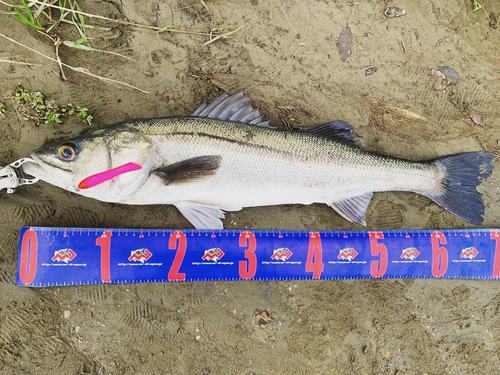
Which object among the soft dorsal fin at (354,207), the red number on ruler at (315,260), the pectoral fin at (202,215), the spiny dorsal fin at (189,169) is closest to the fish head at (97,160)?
the spiny dorsal fin at (189,169)

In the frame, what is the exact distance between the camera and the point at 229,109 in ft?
9.48

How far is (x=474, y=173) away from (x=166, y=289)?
342cm

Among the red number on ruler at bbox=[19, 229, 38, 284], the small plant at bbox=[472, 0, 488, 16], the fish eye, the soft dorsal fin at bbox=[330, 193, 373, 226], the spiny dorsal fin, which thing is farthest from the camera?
the small plant at bbox=[472, 0, 488, 16]

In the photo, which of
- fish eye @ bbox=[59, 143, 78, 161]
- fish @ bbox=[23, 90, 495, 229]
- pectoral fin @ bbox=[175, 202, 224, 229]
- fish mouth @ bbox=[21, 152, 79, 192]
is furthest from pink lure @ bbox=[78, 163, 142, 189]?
pectoral fin @ bbox=[175, 202, 224, 229]

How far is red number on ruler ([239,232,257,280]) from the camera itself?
309cm

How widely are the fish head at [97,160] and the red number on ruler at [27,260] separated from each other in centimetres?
70

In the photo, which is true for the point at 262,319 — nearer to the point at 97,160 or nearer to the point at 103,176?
the point at 103,176

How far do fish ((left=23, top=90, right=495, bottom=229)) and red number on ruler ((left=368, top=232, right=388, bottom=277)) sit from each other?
1.14ft

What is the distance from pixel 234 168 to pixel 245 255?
0.93 m

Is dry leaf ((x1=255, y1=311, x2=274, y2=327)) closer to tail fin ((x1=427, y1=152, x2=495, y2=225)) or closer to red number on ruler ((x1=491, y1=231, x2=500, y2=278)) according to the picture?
tail fin ((x1=427, y1=152, x2=495, y2=225))

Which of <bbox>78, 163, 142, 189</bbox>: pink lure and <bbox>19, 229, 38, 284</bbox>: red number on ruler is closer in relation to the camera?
<bbox>78, 163, 142, 189</bbox>: pink lure

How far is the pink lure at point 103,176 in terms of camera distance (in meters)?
2.54

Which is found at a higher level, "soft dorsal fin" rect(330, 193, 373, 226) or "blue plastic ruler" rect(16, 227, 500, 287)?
"soft dorsal fin" rect(330, 193, 373, 226)

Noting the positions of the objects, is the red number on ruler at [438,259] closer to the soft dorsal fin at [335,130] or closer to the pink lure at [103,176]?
the soft dorsal fin at [335,130]
